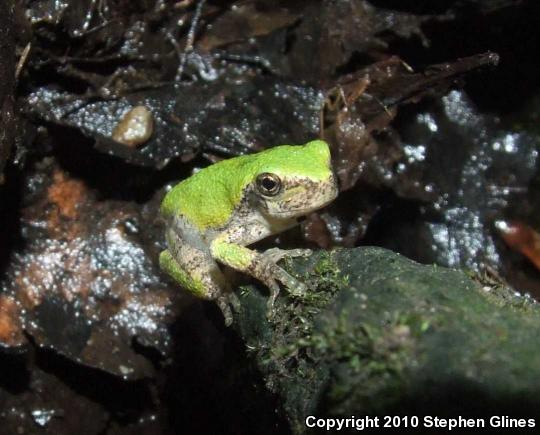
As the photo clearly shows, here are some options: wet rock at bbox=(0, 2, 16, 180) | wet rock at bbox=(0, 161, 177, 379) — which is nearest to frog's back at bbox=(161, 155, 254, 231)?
wet rock at bbox=(0, 161, 177, 379)

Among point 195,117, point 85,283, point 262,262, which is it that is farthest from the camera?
point 195,117

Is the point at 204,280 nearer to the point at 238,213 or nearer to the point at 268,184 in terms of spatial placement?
the point at 238,213

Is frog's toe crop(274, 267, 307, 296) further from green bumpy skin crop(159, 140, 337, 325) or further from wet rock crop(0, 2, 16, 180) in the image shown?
wet rock crop(0, 2, 16, 180)

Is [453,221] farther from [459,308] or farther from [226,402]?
[459,308]

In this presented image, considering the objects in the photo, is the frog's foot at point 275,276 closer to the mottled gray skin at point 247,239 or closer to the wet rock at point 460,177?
the mottled gray skin at point 247,239

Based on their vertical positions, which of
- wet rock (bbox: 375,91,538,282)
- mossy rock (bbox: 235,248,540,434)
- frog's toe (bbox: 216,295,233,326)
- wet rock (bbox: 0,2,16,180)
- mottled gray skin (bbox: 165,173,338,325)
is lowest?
wet rock (bbox: 375,91,538,282)

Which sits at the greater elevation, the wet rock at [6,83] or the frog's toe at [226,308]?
the wet rock at [6,83]

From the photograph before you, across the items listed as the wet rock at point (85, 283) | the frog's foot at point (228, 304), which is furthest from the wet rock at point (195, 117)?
the frog's foot at point (228, 304)

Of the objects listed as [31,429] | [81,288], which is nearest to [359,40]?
[81,288]

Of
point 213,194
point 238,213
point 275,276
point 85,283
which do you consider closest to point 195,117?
point 213,194
